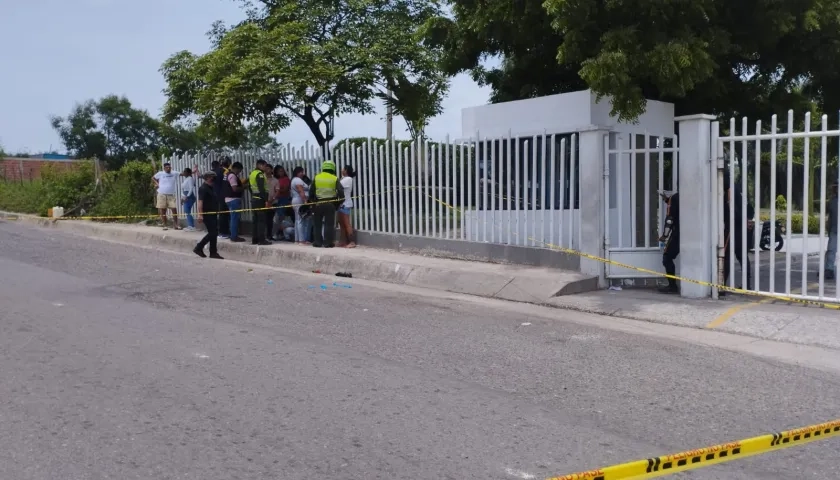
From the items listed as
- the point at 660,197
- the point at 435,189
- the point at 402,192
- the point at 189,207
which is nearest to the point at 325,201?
the point at 402,192

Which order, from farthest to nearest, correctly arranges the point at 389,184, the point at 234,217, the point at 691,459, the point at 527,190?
the point at 234,217, the point at 389,184, the point at 527,190, the point at 691,459

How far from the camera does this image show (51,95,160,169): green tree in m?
43.3

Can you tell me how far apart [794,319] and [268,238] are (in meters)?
10.1

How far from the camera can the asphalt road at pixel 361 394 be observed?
4.43m

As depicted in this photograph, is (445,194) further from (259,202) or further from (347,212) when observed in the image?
(259,202)

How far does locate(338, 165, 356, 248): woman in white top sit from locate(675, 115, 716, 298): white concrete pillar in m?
6.50

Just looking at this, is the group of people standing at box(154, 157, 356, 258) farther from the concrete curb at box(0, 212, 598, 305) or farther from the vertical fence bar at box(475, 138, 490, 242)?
the vertical fence bar at box(475, 138, 490, 242)

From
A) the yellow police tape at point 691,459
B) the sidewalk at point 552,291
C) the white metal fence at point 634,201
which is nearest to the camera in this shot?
the yellow police tape at point 691,459

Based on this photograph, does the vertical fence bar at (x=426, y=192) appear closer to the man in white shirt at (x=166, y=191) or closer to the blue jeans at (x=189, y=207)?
the blue jeans at (x=189, y=207)

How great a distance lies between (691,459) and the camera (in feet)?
12.2

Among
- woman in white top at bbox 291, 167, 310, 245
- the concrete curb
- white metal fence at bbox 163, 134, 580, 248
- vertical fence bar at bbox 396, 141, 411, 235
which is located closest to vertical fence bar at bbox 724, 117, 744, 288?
the concrete curb

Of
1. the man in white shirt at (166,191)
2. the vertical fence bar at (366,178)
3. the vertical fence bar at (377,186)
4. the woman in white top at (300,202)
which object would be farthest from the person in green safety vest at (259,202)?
the man in white shirt at (166,191)

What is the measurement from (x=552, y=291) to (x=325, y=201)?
550 centimetres

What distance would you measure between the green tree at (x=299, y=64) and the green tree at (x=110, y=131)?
25713 mm
